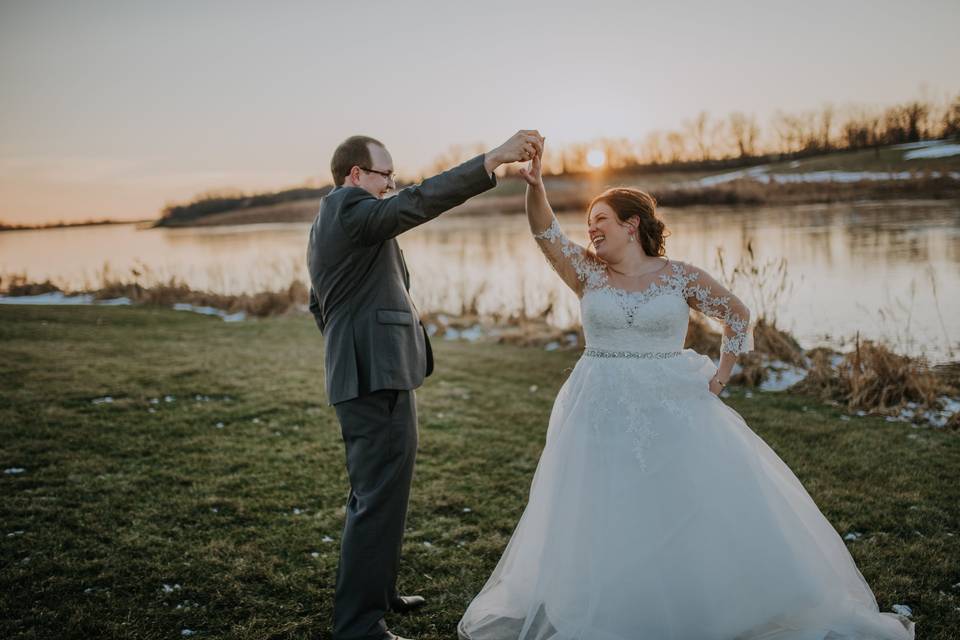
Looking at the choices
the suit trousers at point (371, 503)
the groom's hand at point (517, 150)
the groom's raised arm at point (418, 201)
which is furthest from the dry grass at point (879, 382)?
the groom's raised arm at point (418, 201)

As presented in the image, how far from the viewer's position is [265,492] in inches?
209

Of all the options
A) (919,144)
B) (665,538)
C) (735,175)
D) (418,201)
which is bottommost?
(665,538)

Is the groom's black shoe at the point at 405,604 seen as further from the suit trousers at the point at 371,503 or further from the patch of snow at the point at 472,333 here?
the patch of snow at the point at 472,333

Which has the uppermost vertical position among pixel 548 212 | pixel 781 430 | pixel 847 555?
pixel 548 212

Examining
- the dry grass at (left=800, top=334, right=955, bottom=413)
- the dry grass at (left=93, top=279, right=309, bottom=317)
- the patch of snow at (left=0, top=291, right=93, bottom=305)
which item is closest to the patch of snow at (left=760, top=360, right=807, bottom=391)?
the dry grass at (left=800, top=334, right=955, bottom=413)

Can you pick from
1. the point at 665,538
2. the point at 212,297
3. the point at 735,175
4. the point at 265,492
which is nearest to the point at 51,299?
the point at 212,297

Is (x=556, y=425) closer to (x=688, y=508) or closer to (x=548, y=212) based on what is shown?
(x=688, y=508)

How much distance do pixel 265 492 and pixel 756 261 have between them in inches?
357

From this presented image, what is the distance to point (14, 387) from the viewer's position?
7672 millimetres

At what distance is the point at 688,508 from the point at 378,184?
217 cm

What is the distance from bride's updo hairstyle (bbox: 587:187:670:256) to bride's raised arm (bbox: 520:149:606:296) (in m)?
0.24

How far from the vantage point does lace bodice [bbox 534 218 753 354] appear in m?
3.44

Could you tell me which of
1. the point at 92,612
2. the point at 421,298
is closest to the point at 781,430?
the point at 92,612

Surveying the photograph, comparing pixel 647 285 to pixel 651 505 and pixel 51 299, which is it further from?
pixel 51 299
